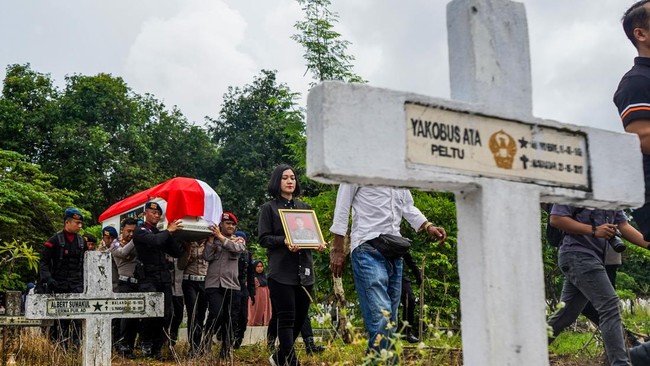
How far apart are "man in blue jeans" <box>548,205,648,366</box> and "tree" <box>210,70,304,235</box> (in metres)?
24.5

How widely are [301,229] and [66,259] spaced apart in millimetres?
4078

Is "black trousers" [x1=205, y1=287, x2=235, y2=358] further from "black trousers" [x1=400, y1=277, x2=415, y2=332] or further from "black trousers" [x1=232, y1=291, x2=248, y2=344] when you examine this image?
"black trousers" [x1=400, y1=277, x2=415, y2=332]

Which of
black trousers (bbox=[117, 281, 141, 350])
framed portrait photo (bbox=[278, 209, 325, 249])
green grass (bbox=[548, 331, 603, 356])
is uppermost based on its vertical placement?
framed portrait photo (bbox=[278, 209, 325, 249])

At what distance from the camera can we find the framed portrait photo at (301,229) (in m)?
6.46

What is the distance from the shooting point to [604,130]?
3.22 meters

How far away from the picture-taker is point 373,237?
17.0 ft

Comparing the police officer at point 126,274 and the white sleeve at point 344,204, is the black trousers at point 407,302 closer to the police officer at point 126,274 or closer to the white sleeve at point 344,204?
the white sleeve at point 344,204

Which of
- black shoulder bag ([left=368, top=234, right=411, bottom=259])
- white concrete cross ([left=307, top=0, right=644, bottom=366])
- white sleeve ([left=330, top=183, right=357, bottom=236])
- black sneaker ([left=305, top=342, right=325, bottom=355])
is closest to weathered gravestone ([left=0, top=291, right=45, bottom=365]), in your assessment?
black sneaker ([left=305, top=342, right=325, bottom=355])

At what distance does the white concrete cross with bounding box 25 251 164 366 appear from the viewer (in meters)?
6.64

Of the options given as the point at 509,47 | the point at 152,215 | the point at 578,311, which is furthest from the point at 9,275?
the point at 509,47

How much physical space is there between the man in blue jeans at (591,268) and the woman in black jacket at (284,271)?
82.9 inches

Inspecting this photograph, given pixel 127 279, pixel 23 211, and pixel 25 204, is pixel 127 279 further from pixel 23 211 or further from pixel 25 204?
pixel 25 204

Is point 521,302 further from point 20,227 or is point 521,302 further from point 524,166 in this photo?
point 20,227

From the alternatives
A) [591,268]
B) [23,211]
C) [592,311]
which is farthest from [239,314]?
[23,211]
